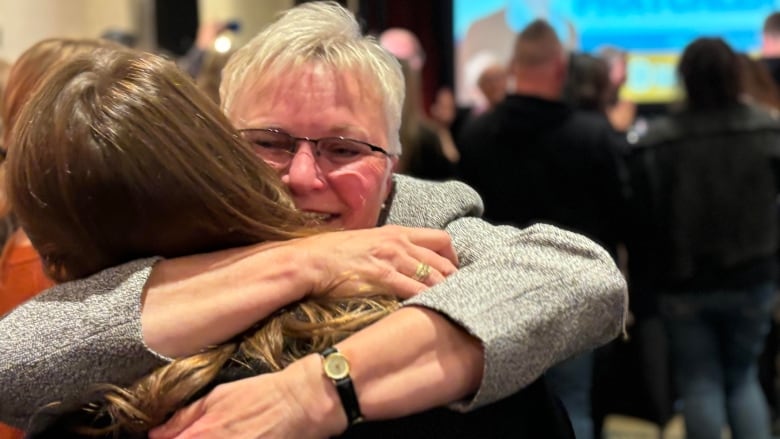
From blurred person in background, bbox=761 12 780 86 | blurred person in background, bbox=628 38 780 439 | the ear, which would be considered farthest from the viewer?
blurred person in background, bbox=761 12 780 86

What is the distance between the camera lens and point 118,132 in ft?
3.04

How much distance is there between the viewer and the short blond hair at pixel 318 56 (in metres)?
1.30

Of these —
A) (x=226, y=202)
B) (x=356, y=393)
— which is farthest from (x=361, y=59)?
(x=356, y=393)

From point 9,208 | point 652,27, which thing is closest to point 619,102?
point 652,27

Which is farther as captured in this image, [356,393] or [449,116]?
[449,116]

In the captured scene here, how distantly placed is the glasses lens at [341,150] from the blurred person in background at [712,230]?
2055 millimetres

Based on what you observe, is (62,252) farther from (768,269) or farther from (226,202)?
(768,269)

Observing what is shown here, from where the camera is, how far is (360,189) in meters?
1.28

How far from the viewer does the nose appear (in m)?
1.25

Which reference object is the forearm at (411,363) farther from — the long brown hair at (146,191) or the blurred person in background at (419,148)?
the blurred person in background at (419,148)

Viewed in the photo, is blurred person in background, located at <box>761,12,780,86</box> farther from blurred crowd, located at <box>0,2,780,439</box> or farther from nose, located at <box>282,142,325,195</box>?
nose, located at <box>282,142,325,195</box>

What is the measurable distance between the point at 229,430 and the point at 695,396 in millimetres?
2664

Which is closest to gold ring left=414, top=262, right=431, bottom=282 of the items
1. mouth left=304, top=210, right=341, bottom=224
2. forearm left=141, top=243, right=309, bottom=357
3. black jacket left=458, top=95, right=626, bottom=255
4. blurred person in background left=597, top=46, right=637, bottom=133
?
forearm left=141, top=243, right=309, bottom=357

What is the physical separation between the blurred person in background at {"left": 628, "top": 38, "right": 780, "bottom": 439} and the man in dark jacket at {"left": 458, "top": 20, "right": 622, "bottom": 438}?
0.70 ft
